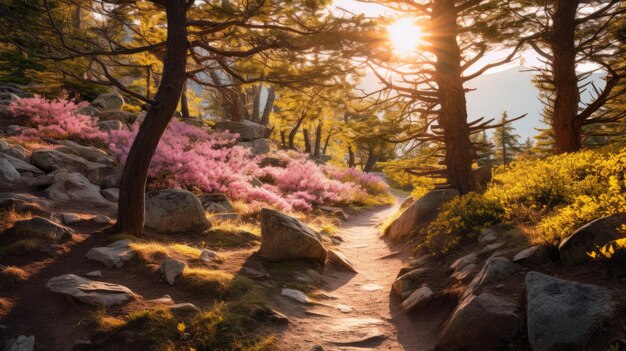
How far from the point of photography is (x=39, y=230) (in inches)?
223

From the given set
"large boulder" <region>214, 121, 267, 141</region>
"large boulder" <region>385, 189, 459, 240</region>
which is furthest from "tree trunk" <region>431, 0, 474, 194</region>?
"large boulder" <region>214, 121, 267, 141</region>

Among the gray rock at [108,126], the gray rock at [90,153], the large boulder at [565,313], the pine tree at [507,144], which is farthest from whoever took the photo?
the pine tree at [507,144]

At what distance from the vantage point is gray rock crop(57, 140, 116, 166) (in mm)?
10430

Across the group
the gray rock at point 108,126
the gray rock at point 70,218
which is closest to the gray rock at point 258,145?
the gray rock at point 108,126

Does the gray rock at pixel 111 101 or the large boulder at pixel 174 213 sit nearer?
the large boulder at pixel 174 213

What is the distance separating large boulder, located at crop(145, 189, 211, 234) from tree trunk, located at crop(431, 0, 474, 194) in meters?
5.71

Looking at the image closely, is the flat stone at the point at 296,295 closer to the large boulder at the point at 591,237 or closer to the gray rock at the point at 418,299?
the gray rock at the point at 418,299

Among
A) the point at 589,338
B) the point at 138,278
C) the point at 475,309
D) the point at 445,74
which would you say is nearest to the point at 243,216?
the point at 138,278

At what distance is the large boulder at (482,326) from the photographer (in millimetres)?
3311

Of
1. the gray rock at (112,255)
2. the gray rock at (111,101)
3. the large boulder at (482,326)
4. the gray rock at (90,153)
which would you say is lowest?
the large boulder at (482,326)

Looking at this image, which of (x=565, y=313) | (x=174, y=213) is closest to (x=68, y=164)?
(x=174, y=213)

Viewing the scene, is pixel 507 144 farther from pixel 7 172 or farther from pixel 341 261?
pixel 7 172

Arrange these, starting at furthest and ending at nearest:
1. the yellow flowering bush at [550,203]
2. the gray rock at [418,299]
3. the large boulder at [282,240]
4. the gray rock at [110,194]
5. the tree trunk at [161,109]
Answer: the gray rock at [110,194] → the large boulder at [282,240] → the tree trunk at [161,109] → the gray rock at [418,299] → the yellow flowering bush at [550,203]

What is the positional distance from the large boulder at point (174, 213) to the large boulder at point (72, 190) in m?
1.41
